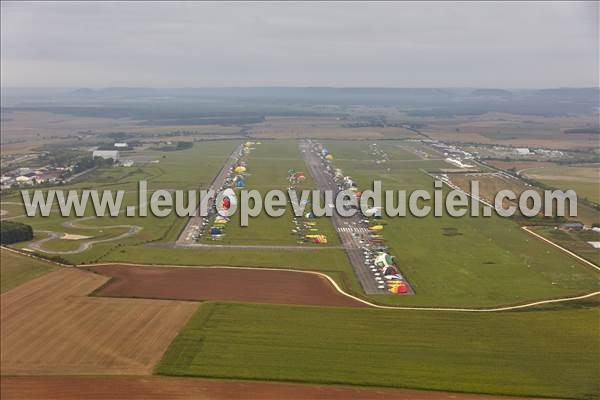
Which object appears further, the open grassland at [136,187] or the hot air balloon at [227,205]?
the hot air balloon at [227,205]

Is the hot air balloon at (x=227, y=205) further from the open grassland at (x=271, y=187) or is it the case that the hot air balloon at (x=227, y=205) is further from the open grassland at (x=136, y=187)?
the open grassland at (x=136, y=187)

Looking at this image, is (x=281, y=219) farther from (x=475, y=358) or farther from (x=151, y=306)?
(x=475, y=358)

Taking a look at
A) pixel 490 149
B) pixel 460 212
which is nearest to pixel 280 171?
pixel 460 212

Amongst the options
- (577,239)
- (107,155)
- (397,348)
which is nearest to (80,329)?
(397,348)

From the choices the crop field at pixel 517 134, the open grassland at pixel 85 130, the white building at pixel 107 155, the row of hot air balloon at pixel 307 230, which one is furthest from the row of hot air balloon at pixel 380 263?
the open grassland at pixel 85 130

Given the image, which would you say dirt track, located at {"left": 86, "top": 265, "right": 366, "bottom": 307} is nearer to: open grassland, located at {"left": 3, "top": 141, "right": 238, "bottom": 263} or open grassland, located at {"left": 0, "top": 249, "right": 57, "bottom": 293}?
open grassland, located at {"left": 0, "top": 249, "right": 57, "bottom": 293}

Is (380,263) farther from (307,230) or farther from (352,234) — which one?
(307,230)

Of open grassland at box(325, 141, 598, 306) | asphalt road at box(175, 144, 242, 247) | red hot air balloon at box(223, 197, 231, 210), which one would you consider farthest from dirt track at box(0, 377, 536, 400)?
red hot air balloon at box(223, 197, 231, 210)
